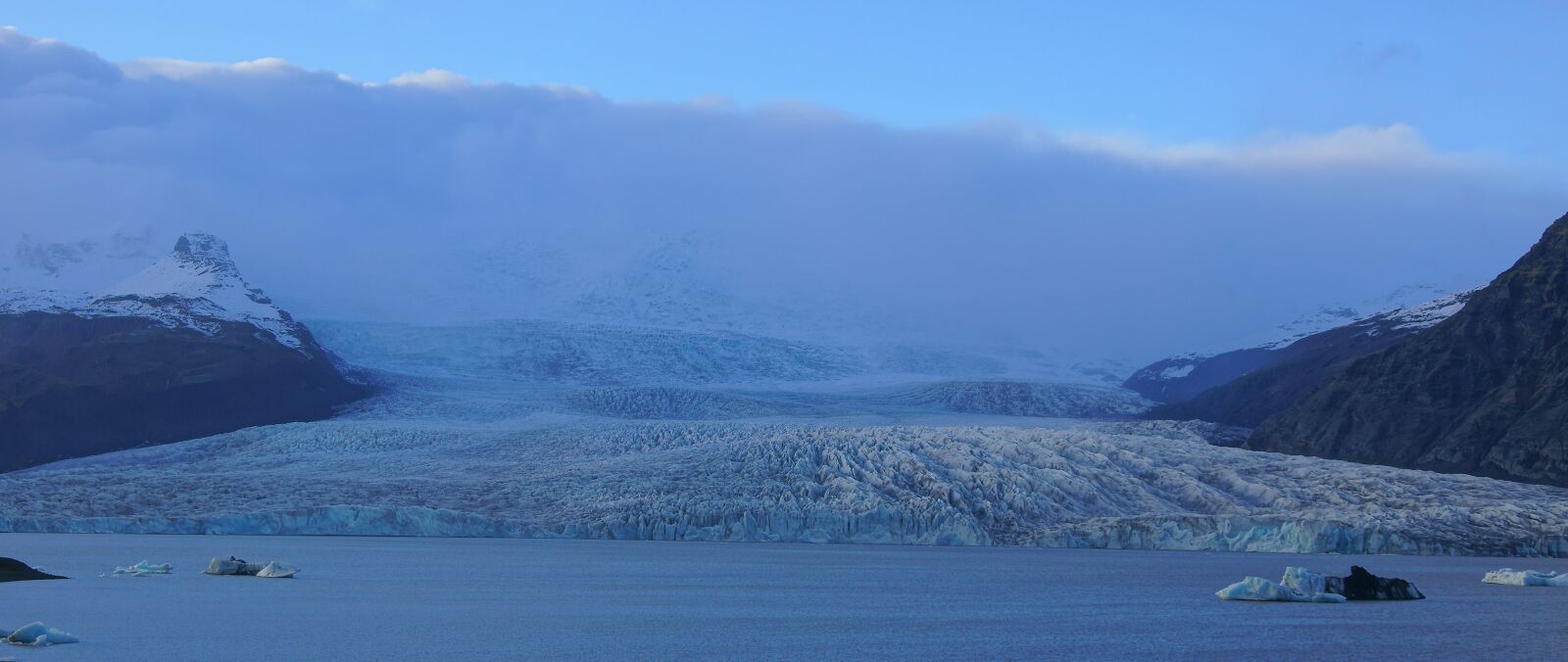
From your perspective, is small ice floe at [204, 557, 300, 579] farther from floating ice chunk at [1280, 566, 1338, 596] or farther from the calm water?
floating ice chunk at [1280, 566, 1338, 596]

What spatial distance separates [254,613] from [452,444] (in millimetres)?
30710

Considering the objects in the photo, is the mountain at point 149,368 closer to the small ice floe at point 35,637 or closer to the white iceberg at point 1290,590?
the small ice floe at point 35,637

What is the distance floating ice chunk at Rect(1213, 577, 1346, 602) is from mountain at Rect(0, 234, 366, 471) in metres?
49.7

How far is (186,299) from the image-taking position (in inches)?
3125

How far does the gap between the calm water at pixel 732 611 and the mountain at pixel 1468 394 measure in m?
14.8

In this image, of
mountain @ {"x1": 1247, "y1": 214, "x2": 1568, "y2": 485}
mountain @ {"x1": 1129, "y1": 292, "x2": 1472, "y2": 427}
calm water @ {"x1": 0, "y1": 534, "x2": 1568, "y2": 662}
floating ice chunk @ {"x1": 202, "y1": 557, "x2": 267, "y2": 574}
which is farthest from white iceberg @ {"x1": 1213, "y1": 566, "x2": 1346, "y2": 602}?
mountain @ {"x1": 1129, "y1": 292, "x2": 1472, "y2": 427}

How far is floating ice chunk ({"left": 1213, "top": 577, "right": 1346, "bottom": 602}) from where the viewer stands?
1048 inches

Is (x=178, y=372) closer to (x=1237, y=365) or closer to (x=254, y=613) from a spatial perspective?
(x=254, y=613)

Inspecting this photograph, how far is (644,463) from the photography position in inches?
1796

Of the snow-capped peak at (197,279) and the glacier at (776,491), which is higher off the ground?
the snow-capped peak at (197,279)

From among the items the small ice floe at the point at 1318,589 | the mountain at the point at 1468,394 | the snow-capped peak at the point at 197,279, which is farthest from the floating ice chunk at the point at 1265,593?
the snow-capped peak at the point at 197,279

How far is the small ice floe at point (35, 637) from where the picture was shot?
59.3 ft

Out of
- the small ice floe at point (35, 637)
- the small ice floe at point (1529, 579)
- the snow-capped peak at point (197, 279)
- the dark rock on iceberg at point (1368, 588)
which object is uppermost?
the snow-capped peak at point (197, 279)

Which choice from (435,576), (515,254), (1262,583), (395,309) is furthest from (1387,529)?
(515,254)
